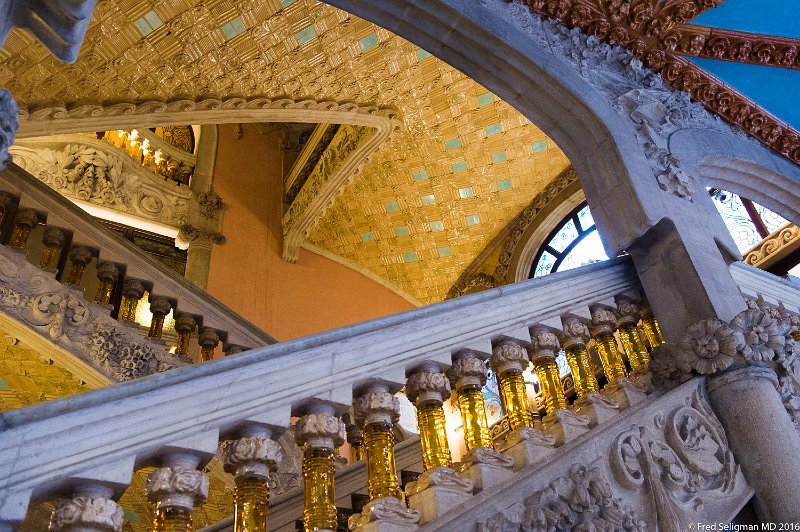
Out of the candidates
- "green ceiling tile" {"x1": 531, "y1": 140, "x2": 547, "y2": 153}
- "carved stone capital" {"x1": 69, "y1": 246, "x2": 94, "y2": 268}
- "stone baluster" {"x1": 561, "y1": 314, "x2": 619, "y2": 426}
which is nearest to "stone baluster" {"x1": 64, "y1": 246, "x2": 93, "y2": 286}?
"carved stone capital" {"x1": 69, "y1": 246, "x2": 94, "y2": 268}

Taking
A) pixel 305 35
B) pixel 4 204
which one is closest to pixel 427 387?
pixel 4 204

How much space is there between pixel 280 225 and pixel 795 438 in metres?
7.55

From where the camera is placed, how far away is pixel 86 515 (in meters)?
1.54

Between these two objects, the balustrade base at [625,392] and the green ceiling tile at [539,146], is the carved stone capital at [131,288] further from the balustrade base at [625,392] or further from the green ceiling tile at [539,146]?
the green ceiling tile at [539,146]

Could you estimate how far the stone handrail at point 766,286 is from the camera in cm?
390

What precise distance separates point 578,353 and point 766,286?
1.56 meters

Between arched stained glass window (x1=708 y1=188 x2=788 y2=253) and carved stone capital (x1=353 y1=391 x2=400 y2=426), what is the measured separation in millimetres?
5809

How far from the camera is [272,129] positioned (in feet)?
34.4

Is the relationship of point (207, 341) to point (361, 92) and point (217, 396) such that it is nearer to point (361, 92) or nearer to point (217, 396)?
point (217, 396)

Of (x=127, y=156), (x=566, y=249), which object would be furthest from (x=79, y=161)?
(x=566, y=249)

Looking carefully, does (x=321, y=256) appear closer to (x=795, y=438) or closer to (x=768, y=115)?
(x=768, y=115)

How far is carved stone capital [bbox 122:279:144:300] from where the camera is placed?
472cm

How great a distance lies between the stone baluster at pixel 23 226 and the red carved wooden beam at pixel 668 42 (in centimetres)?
359

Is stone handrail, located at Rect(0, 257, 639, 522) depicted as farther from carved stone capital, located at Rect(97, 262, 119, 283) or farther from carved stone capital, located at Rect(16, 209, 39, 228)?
carved stone capital, located at Rect(16, 209, 39, 228)
